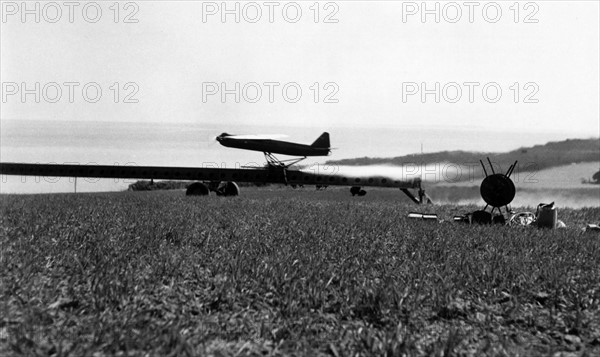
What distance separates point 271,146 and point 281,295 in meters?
23.6

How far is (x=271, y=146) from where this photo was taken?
94.3 ft

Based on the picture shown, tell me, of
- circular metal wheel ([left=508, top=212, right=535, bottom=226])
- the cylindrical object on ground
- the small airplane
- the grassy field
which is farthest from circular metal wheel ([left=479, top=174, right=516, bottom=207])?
the small airplane

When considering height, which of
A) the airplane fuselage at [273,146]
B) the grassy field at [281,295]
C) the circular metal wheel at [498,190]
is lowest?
the grassy field at [281,295]

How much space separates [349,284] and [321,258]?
1147mm

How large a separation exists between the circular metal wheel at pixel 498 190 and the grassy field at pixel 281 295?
611 cm

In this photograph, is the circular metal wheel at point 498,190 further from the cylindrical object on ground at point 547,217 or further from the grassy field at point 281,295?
the grassy field at point 281,295

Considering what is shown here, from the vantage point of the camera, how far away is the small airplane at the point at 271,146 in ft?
94.3

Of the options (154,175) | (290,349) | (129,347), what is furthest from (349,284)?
(154,175)

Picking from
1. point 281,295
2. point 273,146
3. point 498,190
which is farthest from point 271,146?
point 281,295

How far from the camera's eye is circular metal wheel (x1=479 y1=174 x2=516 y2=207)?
48.7 ft

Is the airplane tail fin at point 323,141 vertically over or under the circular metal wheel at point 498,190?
over

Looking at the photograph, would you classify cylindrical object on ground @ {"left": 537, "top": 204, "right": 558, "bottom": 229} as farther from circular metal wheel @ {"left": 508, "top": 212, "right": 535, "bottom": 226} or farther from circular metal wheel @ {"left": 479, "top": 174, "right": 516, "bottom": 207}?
circular metal wheel @ {"left": 479, "top": 174, "right": 516, "bottom": 207}

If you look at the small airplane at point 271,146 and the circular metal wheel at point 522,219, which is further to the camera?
the small airplane at point 271,146

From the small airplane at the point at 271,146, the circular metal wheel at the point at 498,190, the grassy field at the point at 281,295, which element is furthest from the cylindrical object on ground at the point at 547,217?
the small airplane at the point at 271,146
